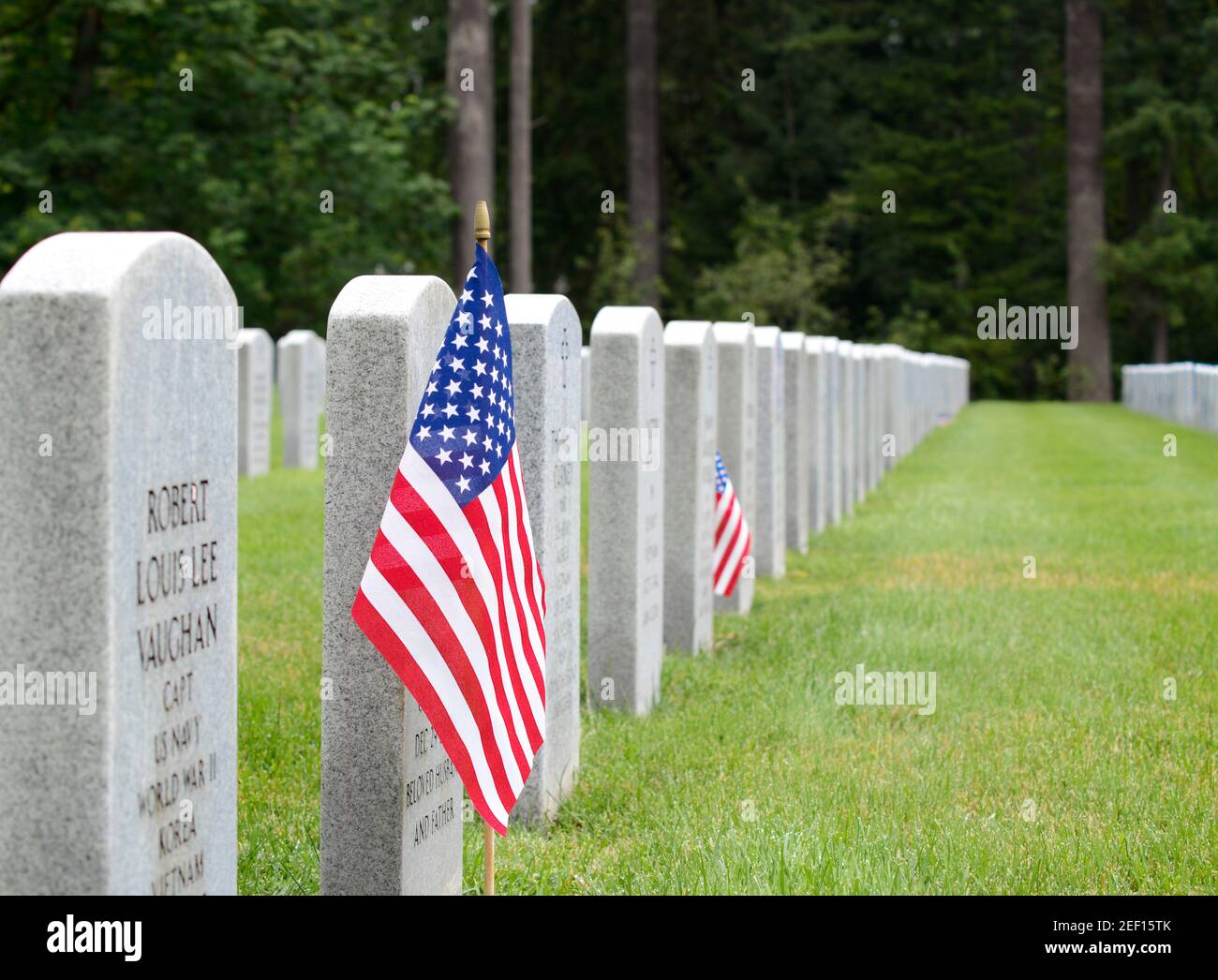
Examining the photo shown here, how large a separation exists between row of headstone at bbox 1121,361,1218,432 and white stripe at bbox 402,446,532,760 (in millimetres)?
25561

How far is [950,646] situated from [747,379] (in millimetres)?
2403

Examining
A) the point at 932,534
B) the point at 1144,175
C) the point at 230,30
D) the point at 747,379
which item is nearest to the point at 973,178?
the point at 1144,175

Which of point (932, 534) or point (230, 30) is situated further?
point (230, 30)

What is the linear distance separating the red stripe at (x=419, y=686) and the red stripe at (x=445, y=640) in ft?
0.13

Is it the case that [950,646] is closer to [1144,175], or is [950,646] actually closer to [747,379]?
[747,379]

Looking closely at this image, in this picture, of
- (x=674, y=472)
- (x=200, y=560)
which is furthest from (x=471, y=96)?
(x=200, y=560)

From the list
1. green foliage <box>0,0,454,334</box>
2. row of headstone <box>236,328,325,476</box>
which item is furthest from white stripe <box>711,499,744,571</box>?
green foliage <box>0,0,454,334</box>

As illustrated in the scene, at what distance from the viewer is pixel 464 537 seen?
4160mm

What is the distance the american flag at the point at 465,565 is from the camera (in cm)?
400

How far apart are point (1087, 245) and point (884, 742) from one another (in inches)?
1715

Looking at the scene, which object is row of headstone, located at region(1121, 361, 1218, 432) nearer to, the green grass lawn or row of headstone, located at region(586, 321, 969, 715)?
the green grass lawn

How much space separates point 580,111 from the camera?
1998 inches

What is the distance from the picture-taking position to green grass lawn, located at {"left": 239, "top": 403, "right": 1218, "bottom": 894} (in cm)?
482
